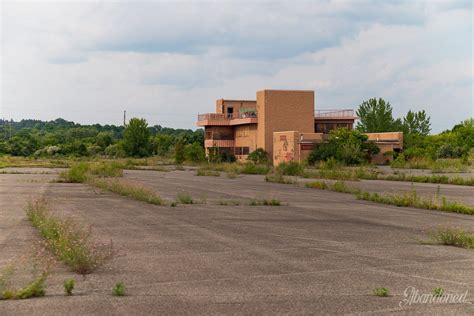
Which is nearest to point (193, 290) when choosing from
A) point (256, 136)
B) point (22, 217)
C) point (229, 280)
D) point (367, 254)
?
point (229, 280)

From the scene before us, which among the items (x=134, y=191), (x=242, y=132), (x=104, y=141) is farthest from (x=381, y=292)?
(x=104, y=141)

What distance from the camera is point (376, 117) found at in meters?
122

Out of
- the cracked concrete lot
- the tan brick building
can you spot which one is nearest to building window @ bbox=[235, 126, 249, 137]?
the tan brick building

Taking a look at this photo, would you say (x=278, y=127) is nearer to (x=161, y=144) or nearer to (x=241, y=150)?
(x=241, y=150)

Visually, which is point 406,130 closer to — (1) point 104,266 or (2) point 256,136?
(2) point 256,136

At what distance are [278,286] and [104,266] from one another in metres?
3.67

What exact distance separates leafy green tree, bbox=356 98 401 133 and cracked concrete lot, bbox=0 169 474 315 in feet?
331

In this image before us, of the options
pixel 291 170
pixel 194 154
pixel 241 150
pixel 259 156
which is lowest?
pixel 291 170

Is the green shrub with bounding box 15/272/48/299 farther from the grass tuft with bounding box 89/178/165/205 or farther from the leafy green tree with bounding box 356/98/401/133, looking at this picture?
the leafy green tree with bounding box 356/98/401/133

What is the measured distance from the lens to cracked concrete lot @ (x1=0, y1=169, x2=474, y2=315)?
888 cm

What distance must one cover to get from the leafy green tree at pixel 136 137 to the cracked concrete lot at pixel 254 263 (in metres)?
97.4

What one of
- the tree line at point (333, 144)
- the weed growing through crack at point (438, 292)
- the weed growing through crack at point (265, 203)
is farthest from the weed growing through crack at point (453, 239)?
the tree line at point (333, 144)

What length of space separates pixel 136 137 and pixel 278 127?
4252 cm

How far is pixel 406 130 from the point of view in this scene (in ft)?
410
